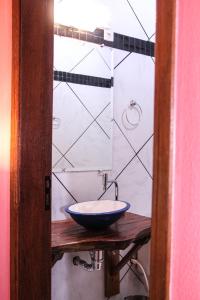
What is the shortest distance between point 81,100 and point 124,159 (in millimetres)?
505

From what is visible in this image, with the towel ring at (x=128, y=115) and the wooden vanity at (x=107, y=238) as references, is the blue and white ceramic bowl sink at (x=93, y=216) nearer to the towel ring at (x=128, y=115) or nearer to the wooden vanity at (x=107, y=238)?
the wooden vanity at (x=107, y=238)

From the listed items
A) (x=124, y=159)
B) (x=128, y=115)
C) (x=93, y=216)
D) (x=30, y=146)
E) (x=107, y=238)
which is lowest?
(x=107, y=238)

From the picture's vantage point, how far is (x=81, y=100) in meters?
1.97

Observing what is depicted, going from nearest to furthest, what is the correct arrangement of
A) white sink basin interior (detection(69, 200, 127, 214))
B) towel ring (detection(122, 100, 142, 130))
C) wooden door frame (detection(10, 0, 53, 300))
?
wooden door frame (detection(10, 0, 53, 300))
white sink basin interior (detection(69, 200, 127, 214))
towel ring (detection(122, 100, 142, 130))

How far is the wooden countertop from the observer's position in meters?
1.55

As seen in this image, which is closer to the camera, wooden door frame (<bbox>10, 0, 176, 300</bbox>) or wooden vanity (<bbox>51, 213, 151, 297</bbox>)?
wooden door frame (<bbox>10, 0, 176, 300</bbox>)

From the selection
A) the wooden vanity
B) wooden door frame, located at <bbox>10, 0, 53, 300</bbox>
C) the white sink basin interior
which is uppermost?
wooden door frame, located at <bbox>10, 0, 53, 300</bbox>

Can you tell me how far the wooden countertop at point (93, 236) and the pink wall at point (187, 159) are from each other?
3.43 feet

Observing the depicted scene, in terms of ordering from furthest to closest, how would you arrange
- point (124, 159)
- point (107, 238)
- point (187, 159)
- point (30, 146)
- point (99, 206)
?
point (124, 159), point (99, 206), point (107, 238), point (30, 146), point (187, 159)

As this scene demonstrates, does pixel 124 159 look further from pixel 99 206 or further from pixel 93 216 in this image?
pixel 93 216

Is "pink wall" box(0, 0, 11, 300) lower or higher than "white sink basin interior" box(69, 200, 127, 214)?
higher

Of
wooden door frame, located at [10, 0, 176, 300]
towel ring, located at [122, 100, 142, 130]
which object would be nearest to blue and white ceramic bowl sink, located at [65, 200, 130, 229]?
towel ring, located at [122, 100, 142, 130]

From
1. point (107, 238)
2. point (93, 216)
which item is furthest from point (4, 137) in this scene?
point (107, 238)

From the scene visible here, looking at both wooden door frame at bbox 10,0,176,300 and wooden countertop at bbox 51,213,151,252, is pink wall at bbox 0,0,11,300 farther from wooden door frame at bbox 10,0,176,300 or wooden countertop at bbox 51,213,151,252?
wooden door frame at bbox 10,0,176,300
